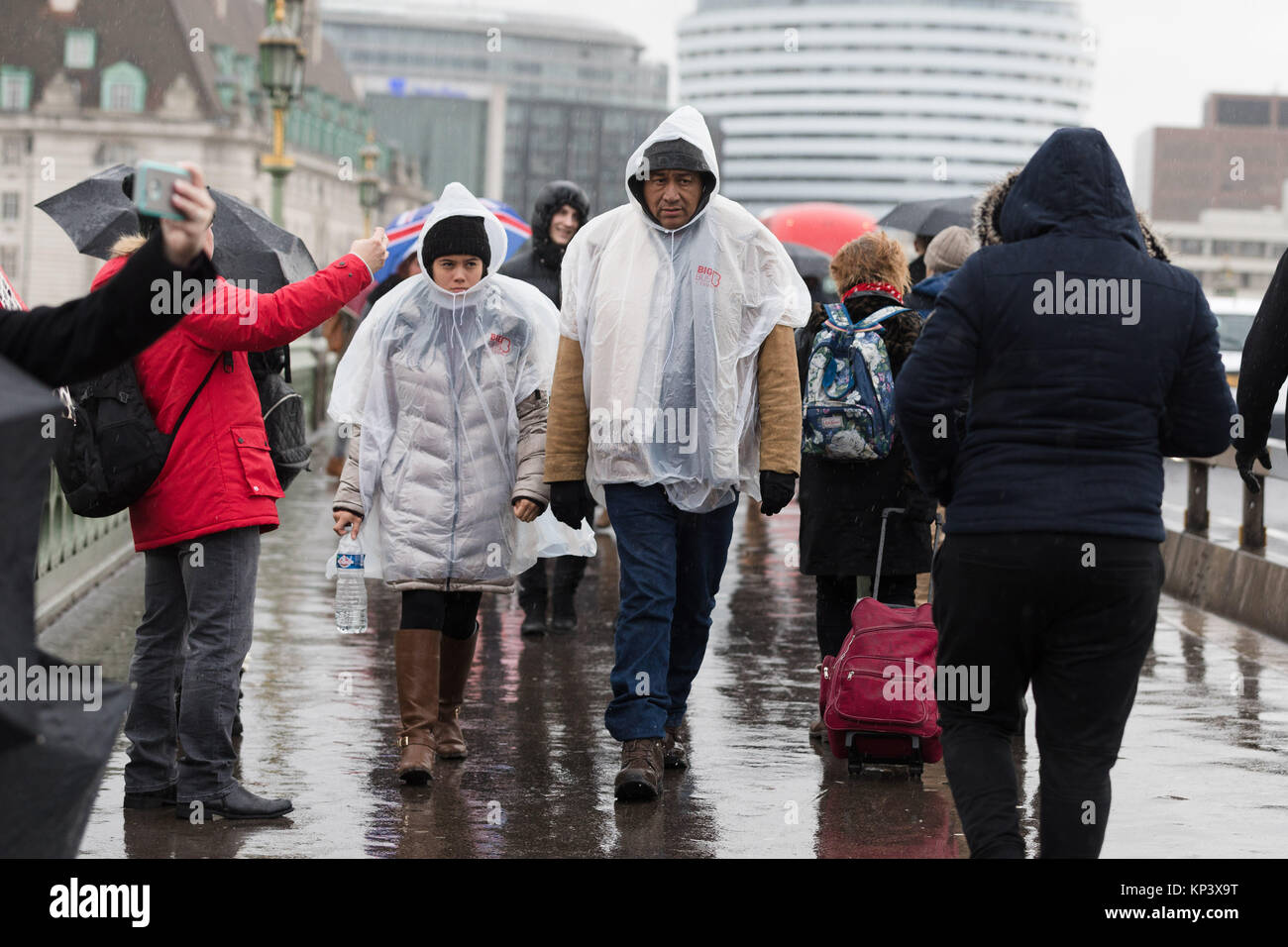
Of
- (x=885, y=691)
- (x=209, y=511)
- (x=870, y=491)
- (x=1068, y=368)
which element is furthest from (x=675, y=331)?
(x=1068, y=368)

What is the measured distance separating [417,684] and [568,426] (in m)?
0.98

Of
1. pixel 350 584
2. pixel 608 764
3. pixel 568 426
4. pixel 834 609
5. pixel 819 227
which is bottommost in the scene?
pixel 608 764

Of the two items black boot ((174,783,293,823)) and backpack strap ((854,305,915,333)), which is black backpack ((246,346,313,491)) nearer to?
black boot ((174,783,293,823))

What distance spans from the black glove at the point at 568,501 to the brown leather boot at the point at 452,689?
67 cm

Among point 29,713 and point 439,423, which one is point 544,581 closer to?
point 439,423

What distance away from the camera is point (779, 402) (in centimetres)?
605

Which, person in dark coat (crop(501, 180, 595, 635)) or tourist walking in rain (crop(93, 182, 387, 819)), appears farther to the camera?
person in dark coat (crop(501, 180, 595, 635))

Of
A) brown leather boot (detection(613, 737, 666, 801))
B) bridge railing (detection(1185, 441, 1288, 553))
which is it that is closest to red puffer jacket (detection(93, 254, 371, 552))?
brown leather boot (detection(613, 737, 666, 801))

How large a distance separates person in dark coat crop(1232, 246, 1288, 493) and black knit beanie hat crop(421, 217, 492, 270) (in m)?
2.44

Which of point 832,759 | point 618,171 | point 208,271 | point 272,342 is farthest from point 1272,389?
point 618,171

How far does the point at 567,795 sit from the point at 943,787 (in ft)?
4.02

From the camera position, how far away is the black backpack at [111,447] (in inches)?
209

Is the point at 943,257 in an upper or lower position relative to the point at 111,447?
upper

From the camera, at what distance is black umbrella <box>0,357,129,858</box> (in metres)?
2.85
